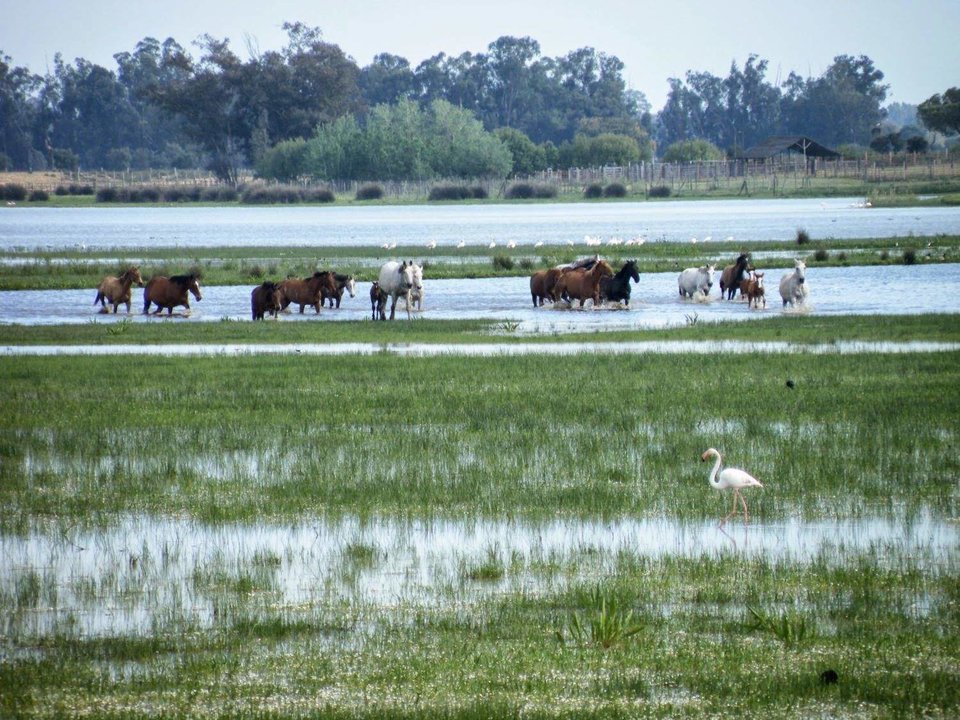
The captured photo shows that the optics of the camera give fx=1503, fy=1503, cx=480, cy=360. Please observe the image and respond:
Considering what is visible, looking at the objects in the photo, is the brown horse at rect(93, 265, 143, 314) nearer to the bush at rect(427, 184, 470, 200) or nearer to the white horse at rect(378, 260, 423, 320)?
the white horse at rect(378, 260, 423, 320)

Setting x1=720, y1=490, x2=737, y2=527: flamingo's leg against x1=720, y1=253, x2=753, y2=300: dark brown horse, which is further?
x1=720, y1=253, x2=753, y2=300: dark brown horse

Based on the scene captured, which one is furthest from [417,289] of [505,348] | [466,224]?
[466,224]

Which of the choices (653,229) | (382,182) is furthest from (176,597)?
(382,182)

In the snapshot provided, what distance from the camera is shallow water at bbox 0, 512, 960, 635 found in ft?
35.3

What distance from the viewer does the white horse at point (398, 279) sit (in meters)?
34.6

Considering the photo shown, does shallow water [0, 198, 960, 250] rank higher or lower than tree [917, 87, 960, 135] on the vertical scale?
lower

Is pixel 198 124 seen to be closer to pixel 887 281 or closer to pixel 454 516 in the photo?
pixel 887 281

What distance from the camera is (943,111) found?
15525 cm

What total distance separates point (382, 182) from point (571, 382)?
130543mm

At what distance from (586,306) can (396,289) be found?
6088 mm

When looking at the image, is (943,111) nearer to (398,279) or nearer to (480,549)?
(398,279)

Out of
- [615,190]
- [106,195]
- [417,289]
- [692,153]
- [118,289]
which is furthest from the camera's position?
[692,153]

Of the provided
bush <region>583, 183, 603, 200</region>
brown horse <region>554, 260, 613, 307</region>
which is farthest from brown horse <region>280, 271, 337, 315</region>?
bush <region>583, 183, 603, 200</region>

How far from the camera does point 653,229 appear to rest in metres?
83.9
